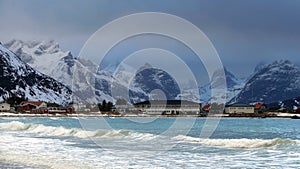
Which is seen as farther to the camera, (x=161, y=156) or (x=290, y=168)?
(x=161, y=156)

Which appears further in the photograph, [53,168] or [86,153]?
[86,153]

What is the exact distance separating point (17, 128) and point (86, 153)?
131ft

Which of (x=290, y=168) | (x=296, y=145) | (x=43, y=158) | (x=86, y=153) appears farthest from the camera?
(x=296, y=145)

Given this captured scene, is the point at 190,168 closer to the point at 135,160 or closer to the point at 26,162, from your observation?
the point at 135,160

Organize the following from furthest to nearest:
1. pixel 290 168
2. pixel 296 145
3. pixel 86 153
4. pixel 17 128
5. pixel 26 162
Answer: pixel 17 128
pixel 296 145
pixel 86 153
pixel 26 162
pixel 290 168

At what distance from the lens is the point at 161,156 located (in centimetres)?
2541

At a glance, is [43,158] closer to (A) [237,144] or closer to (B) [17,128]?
(A) [237,144]

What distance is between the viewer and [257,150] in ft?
94.7

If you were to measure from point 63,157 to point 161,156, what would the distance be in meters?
5.49

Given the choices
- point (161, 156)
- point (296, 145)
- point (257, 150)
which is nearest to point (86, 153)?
point (161, 156)

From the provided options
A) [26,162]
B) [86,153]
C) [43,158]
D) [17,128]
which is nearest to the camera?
[26,162]

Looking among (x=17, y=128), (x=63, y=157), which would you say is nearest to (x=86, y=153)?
(x=63, y=157)

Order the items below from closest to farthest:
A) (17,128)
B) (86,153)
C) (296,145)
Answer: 1. (86,153)
2. (296,145)
3. (17,128)

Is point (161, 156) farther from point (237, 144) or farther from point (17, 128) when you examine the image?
point (17, 128)
